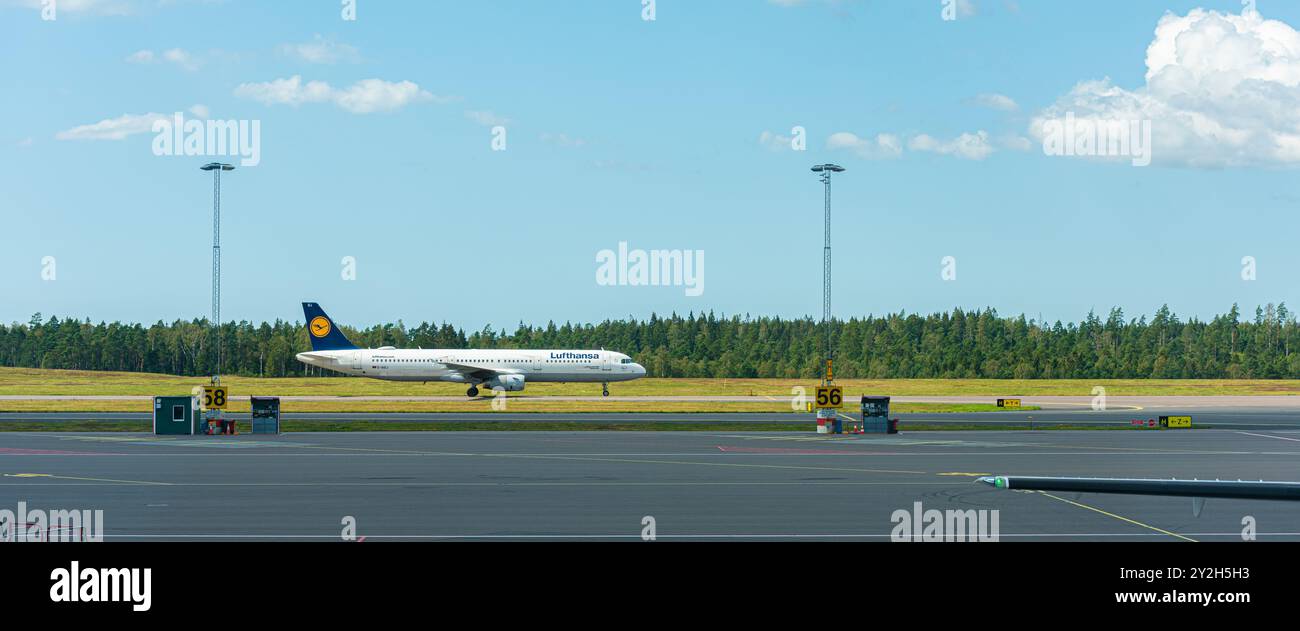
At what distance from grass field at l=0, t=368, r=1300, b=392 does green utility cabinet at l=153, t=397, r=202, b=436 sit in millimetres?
44608

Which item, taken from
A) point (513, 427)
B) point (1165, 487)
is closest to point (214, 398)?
point (513, 427)

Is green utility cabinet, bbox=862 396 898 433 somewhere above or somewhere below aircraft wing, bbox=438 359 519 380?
below

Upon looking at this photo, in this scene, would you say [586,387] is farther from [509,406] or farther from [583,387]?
[509,406]

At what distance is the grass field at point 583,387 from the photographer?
102375mm

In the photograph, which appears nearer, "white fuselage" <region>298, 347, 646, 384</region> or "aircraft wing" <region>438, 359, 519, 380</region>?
"aircraft wing" <region>438, 359, 519, 380</region>

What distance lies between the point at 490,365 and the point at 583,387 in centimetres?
2355

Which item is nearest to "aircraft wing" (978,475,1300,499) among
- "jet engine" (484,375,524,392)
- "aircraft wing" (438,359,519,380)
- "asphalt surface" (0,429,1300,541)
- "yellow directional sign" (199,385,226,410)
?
"asphalt surface" (0,429,1300,541)

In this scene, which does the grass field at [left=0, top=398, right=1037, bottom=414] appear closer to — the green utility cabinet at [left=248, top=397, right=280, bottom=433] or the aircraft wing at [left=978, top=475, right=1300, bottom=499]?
the green utility cabinet at [left=248, top=397, right=280, bottom=433]

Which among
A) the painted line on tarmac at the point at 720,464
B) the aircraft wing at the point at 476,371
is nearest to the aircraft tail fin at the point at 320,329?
the aircraft wing at the point at 476,371

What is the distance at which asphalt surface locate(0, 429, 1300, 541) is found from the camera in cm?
1995

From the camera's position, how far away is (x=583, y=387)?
4370 inches
